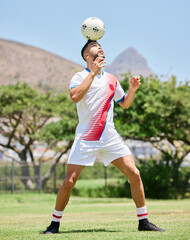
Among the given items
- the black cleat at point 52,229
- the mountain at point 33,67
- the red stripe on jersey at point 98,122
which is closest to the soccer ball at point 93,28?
the red stripe on jersey at point 98,122

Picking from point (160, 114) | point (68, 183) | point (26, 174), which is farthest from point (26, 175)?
point (68, 183)

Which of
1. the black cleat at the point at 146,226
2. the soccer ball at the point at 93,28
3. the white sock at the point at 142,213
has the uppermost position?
the soccer ball at the point at 93,28

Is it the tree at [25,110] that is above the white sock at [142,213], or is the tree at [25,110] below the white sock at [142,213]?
above

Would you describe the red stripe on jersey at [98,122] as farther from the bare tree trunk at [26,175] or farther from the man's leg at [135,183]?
the bare tree trunk at [26,175]

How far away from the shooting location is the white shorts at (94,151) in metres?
5.49

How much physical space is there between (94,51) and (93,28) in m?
0.32

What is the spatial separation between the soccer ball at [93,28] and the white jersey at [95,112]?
1.87 feet

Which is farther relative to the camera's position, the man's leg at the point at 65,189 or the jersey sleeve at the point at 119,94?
the jersey sleeve at the point at 119,94

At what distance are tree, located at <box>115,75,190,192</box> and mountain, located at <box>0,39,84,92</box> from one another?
6582cm

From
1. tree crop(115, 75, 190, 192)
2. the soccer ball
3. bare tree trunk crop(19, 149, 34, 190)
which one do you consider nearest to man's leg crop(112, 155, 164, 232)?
the soccer ball

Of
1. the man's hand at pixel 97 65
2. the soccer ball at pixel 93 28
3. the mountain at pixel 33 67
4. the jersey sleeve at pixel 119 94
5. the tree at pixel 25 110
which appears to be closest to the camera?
the man's hand at pixel 97 65

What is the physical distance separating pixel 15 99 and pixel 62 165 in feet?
23.5

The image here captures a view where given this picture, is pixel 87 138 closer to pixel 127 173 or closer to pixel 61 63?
pixel 127 173

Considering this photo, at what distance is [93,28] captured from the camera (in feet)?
19.2
